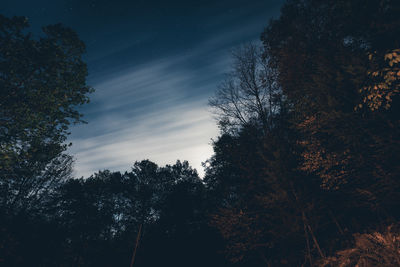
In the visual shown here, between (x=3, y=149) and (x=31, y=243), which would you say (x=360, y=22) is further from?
(x=31, y=243)

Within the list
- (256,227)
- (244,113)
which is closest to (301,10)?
(244,113)

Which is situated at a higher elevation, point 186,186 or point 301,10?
point 186,186

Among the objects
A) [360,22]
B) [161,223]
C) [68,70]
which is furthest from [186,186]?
[360,22]

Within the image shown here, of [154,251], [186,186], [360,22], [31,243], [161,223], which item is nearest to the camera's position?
[360,22]

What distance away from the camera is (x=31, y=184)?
14.7 m

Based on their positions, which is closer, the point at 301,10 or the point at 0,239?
the point at 301,10

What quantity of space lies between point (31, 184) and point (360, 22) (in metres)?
23.1

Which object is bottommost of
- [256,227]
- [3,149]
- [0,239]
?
[256,227]

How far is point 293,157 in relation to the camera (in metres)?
9.45

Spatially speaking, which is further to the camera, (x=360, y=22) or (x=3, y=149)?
(x=360, y=22)

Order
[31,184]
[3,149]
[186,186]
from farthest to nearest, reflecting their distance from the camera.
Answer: [186,186] < [31,184] < [3,149]

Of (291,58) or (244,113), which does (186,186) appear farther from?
(291,58)

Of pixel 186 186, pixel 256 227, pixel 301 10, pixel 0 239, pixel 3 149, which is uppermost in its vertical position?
pixel 186 186

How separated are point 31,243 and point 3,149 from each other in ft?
85.9
